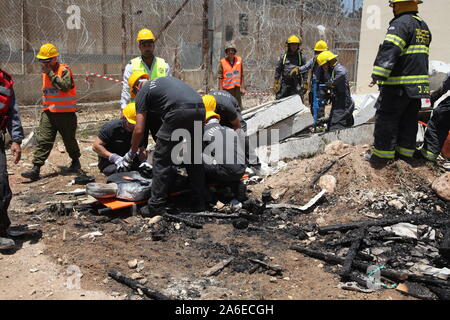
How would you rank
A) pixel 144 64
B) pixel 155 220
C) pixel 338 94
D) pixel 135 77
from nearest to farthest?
pixel 155 220, pixel 135 77, pixel 144 64, pixel 338 94

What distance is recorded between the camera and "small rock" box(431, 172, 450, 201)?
15.1 ft

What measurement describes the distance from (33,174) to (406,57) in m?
4.76

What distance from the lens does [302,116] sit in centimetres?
693

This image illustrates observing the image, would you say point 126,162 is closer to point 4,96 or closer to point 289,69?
point 4,96

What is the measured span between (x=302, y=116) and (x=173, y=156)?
306 cm

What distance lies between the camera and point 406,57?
184 inches

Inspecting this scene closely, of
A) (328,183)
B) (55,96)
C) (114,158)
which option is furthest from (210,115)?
(55,96)

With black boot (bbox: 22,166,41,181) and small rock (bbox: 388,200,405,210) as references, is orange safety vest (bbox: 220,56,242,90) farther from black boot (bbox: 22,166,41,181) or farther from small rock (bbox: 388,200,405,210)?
small rock (bbox: 388,200,405,210)

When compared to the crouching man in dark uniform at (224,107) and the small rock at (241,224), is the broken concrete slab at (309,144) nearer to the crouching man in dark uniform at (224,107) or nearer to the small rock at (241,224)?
the crouching man in dark uniform at (224,107)

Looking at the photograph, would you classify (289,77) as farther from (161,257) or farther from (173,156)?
(161,257)

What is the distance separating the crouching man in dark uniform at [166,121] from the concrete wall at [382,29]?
8.05m

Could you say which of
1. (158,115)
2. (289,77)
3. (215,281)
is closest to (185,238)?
(215,281)

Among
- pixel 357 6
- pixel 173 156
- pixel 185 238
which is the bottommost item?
pixel 185 238

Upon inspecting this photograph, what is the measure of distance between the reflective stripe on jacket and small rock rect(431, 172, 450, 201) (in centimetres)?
90
